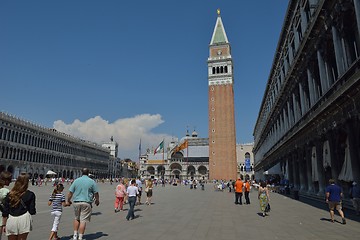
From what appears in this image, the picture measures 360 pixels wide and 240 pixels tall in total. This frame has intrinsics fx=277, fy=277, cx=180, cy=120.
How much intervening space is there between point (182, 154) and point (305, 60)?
316ft

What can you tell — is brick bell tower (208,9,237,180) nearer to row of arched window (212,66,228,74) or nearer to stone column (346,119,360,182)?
row of arched window (212,66,228,74)

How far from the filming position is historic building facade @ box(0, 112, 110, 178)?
5572cm

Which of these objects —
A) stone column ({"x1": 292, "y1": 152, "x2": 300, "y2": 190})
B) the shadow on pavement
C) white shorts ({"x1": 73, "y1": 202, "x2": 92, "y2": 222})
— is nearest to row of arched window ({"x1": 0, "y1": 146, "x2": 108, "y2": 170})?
stone column ({"x1": 292, "y1": 152, "x2": 300, "y2": 190})

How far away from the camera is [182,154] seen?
11388cm

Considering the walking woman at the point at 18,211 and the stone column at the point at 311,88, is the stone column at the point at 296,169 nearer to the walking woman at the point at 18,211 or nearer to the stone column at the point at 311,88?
the stone column at the point at 311,88

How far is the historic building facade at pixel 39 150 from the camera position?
55.7 metres

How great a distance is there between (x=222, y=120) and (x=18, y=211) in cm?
7786

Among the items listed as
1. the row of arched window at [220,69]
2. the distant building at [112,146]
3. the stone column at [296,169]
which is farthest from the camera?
the distant building at [112,146]

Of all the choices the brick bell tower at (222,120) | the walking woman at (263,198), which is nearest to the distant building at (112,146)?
the brick bell tower at (222,120)

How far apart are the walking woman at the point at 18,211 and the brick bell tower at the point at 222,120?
7598 cm

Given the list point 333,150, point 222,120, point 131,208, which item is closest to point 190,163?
point 222,120

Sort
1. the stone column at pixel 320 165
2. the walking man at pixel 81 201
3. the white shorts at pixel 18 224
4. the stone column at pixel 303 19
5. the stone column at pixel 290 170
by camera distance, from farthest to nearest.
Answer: the stone column at pixel 290 170
the stone column at pixel 303 19
the stone column at pixel 320 165
the walking man at pixel 81 201
the white shorts at pixel 18 224

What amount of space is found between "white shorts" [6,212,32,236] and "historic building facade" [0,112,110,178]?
56712mm

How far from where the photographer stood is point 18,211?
16.7ft
